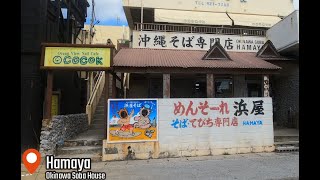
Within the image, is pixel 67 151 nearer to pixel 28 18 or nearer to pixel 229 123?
pixel 28 18

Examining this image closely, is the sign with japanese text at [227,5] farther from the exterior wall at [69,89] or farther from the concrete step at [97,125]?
the concrete step at [97,125]

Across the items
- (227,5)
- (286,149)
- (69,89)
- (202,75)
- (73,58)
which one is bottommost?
(286,149)

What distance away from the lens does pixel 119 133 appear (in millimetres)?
9953

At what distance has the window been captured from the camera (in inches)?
583

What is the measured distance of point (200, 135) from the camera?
1040cm

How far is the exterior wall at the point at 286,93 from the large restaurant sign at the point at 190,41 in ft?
8.30

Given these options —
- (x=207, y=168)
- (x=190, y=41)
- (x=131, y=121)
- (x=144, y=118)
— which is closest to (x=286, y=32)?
(x=190, y=41)

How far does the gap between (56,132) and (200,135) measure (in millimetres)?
5386

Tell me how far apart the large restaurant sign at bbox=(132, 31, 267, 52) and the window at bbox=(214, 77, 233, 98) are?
255 centimetres

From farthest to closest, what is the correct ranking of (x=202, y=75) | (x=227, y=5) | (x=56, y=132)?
(x=227, y=5), (x=202, y=75), (x=56, y=132)

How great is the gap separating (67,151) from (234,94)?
890cm

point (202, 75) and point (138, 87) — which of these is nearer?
point (202, 75)

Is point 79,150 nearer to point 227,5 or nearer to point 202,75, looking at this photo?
point 202,75

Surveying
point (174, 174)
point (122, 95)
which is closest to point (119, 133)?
point (174, 174)
